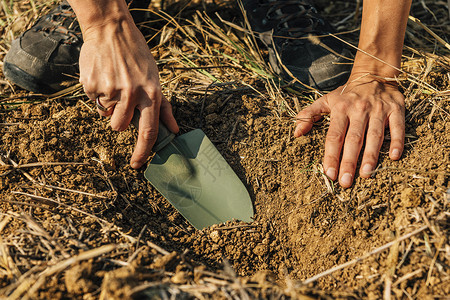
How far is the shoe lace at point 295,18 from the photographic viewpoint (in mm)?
2119

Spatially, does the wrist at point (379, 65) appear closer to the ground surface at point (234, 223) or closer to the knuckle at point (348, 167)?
the ground surface at point (234, 223)

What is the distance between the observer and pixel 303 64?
6.76 feet

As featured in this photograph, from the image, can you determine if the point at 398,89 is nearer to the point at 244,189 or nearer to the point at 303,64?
the point at 303,64

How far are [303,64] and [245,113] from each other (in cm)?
45

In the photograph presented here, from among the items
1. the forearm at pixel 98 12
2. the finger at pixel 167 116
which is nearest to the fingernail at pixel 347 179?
the finger at pixel 167 116

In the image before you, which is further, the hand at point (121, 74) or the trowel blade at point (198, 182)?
the trowel blade at point (198, 182)

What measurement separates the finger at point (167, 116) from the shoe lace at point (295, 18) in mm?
838

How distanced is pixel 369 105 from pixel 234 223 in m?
0.78

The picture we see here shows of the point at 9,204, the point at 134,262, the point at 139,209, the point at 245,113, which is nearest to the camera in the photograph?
the point at 134,262

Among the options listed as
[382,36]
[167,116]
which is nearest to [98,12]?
[167,116]

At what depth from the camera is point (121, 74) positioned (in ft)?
5.01

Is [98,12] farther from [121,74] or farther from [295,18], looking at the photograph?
[295,18]

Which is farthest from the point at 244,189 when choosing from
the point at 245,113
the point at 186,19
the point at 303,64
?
the point at 186,19

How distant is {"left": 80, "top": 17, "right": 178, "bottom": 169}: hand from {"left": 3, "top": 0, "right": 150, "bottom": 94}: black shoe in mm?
568
